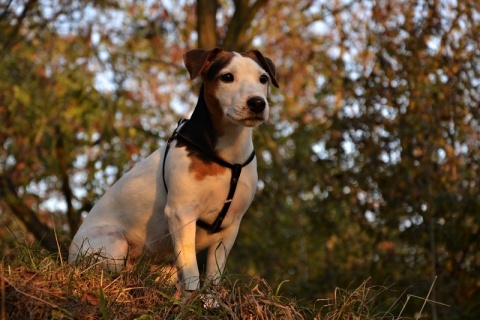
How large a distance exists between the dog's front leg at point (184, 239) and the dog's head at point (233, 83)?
0.66 meters

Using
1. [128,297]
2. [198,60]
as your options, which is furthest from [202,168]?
[128,297]

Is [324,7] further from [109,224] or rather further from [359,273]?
[109,224]

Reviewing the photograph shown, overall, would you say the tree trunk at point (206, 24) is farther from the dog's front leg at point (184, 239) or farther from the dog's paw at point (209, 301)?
the dog's paw at point (209, 301)

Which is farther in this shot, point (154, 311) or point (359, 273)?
point (359, 273)

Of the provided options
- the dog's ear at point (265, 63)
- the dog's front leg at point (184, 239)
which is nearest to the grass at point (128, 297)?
the dog's front leg at point (184, 239)

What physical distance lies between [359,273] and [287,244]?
4.00 m

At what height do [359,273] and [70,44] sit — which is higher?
[70,44]

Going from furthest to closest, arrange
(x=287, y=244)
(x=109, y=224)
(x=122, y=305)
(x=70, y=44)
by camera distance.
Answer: (x=287, y=244), (x=70, y=44), (x=109, y=224), (x=122, y=305)

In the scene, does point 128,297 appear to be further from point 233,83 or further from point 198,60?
point 198,60

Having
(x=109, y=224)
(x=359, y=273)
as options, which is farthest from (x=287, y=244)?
(x=109, y=224)

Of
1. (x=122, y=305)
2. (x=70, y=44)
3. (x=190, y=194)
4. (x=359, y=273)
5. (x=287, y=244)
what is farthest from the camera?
→ (x=287, y=244)

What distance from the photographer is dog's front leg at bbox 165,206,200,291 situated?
5023mm

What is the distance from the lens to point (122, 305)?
394cm

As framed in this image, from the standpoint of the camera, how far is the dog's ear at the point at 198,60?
5199 mm
